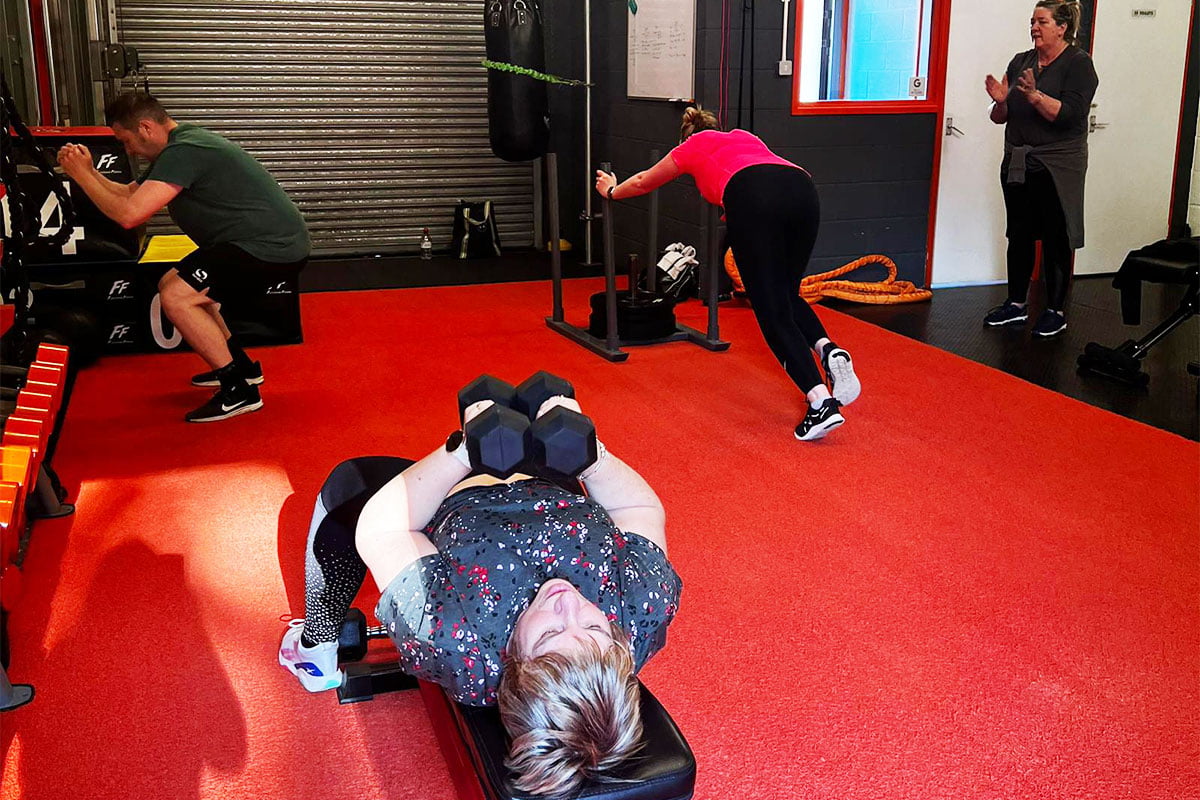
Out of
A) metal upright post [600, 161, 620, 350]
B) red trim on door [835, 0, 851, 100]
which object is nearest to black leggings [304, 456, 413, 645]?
metal upright post [600, 161, 620, 350]

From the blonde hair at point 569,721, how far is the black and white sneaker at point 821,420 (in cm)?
242

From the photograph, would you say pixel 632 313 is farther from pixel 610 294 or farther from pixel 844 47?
pixel 844 47

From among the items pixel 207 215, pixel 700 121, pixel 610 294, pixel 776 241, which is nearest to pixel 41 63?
pixel 207 215

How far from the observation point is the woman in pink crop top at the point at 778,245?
3674 mm

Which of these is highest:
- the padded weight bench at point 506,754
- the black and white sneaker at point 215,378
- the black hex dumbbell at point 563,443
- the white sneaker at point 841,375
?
the black hex dumbbell at point 563,443

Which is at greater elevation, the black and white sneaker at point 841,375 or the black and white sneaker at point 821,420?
the black and white sneaker at point 841,375

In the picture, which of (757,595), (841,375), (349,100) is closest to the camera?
(757,595)

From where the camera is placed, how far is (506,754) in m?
1.46

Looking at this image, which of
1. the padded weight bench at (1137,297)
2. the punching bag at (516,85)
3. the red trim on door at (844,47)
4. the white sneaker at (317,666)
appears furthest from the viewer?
the punching bag at (516,85)

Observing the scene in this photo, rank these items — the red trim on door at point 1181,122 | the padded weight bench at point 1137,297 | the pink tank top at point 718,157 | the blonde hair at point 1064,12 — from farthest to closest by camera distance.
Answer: the red trim on door at point 1181,122 < the blonde hair at point 1064,12 < the padded weight bench at point 1137,297 < the pink tank top at point 718,157

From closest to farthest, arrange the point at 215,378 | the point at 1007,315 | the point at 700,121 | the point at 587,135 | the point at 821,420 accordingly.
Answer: the point at 821,420 < the point at 700,121 < the point at 215,378 < the point at 1007,315 < the point at 587,135

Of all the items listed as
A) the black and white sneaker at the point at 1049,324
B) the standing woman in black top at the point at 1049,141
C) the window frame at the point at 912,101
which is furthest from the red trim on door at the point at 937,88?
the black and white sneaker at the point at 1049,324

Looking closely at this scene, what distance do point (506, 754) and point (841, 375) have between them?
2629 millimetres

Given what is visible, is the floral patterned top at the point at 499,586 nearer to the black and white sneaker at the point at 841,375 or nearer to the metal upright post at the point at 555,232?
the black and white sneaker at the point at 841,375
